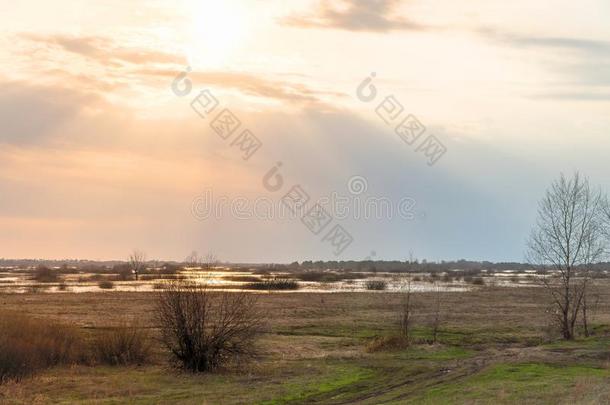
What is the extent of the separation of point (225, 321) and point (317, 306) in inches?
1384

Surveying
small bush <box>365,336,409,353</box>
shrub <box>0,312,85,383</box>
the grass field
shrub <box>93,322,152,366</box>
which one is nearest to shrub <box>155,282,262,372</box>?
the grass field

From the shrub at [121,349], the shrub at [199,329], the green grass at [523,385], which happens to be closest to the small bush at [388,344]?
the shrub at [199,329]

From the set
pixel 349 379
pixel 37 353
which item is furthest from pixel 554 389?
pixel 37 353

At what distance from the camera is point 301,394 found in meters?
20.6

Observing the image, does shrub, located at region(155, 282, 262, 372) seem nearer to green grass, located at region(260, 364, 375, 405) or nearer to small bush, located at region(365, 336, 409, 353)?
green grass, located at region(260, 364, 375, 405)

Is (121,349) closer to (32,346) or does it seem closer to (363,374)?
(32,346)

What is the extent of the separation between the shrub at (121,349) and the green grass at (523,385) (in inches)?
578

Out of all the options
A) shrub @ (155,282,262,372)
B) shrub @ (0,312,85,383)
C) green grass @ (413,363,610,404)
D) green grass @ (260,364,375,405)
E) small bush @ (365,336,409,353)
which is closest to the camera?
green grass @ (413,363,610,404)

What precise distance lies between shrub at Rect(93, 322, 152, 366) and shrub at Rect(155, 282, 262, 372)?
94.2 inches

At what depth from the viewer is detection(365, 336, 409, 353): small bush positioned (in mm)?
31281

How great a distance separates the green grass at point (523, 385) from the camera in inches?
671

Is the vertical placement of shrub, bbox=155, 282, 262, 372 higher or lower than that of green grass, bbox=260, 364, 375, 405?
higher

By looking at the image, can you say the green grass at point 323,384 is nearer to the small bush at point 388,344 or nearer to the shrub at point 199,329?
the shrub at point 199,329

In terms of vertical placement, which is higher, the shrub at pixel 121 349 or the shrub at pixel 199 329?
the shrub at pixel 199 329
